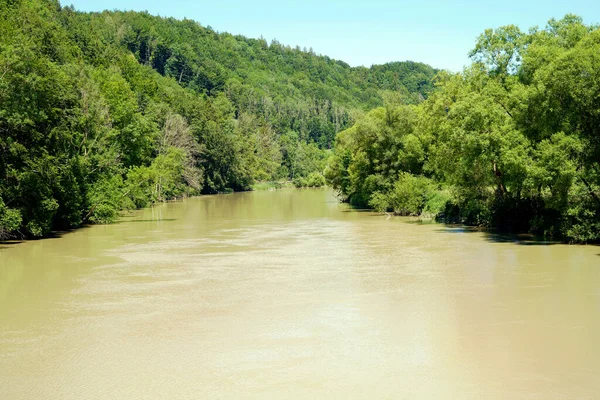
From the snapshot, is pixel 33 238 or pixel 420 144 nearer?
pixel 33 238

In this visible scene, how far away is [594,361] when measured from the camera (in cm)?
1190

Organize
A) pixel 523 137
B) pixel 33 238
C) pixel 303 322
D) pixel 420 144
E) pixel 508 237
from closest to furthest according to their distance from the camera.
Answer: pixel 303 322
pixel 523 137
pixel 508 237
pixel 33 238
pixel 420 144

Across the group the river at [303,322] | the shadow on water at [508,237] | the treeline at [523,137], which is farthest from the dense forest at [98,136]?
the shadow on water at [508,237]

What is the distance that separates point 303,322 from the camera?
15.4 metres

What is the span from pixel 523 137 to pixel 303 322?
19128 millimetres

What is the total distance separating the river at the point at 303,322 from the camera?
11.1 metres

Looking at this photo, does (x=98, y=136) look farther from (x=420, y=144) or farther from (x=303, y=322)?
(x=303, y=322)

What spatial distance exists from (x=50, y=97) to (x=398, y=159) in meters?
29.4

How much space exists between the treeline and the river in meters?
3.25

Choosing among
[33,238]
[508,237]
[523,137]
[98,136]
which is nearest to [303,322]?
[523,137]

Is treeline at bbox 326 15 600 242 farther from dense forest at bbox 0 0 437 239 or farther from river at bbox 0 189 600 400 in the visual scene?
dense forest at bbox 0 0 437 239

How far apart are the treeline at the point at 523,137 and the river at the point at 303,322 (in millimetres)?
3250

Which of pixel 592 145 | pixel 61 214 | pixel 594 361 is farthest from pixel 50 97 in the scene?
pixel 594 361

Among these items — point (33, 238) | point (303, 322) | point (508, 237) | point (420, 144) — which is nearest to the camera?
point (303, 322)
